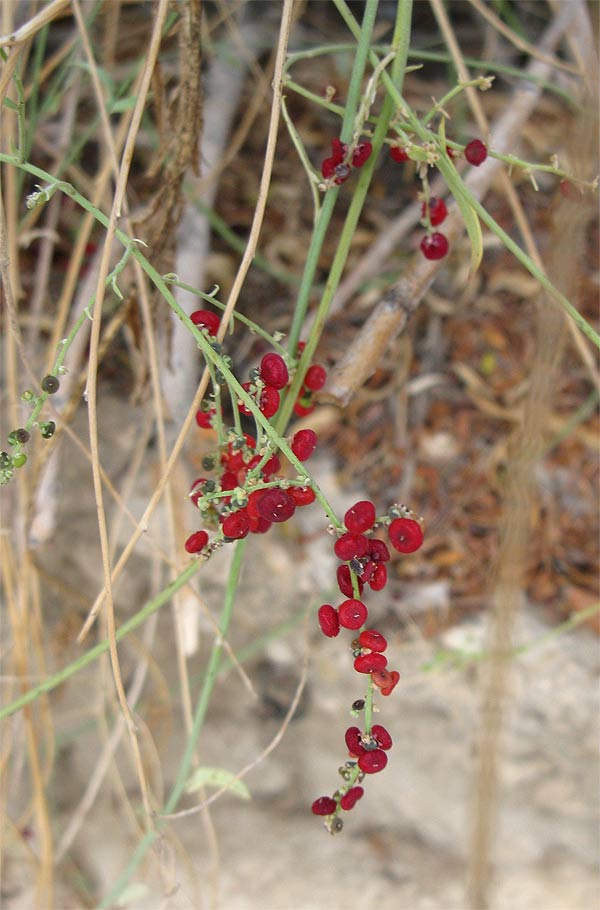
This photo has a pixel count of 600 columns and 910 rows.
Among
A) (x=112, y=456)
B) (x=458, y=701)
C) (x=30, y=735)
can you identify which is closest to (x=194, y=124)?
(x=112, y=456)

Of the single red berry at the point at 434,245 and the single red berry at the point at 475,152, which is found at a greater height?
the single red berry at the point at 475,152

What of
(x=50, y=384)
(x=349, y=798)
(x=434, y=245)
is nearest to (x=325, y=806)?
(x=349, y=798)

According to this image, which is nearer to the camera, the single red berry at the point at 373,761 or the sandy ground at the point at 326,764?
the single red berry at the point at 373,761

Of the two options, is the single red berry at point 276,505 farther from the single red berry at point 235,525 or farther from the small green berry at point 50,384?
the small green berry at point 50,384

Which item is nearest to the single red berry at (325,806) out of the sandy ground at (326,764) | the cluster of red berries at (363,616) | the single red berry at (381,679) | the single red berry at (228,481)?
the cluster of red berries at (363,616)

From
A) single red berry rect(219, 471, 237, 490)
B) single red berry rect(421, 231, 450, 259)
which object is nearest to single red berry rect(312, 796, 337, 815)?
single red berry rect(219, 471, 237, 490)

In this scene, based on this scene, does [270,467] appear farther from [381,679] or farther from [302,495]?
[381,679]
